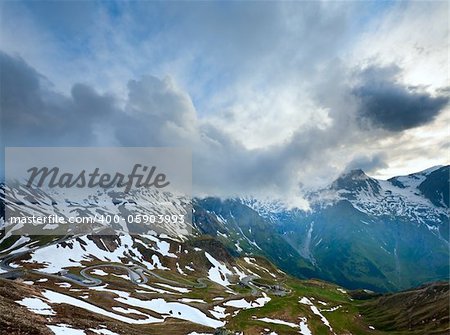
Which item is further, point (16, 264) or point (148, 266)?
point (148, 266)

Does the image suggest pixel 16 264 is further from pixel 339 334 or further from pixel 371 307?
pixel 371 307

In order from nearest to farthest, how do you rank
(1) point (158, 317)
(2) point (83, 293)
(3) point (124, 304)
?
1. (1) point (158, 317)
2. (3) point (124, 304)
3. (2) point (83, 293)

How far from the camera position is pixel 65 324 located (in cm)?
4450

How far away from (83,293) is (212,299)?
53.1m

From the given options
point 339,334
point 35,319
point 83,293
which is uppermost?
point 83,293

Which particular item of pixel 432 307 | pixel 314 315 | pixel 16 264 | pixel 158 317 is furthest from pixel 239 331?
pixel 16 264

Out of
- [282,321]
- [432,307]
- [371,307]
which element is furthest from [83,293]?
[371,307]

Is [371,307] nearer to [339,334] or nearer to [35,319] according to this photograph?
[339,334]

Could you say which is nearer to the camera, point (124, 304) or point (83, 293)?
point (124, 304)

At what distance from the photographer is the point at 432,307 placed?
115375 mm

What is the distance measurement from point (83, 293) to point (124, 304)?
14019 millimetres

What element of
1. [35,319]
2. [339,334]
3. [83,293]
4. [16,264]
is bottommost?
[339,334]

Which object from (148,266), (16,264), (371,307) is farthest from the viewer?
(148,266)

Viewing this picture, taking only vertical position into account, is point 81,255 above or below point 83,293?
above
